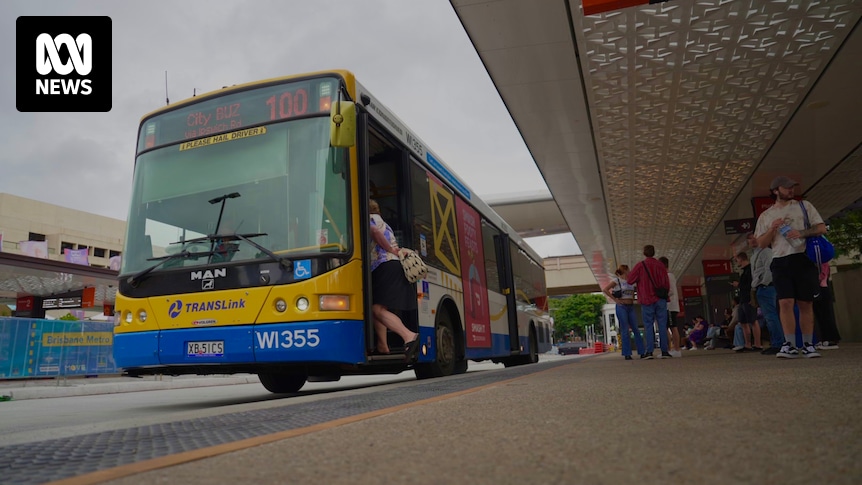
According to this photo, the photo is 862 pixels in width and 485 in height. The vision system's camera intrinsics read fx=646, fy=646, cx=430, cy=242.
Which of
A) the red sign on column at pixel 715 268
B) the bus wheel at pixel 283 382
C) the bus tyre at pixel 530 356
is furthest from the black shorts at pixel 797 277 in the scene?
the red sign on column at pixel 715 268

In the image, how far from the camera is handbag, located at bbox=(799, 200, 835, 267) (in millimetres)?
6516

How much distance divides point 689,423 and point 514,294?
1024 cm

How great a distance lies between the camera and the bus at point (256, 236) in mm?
5879

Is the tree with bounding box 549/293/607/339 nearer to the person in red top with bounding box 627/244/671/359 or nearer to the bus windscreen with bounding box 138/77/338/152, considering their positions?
the person in red top with bounding box 627/244/671/359

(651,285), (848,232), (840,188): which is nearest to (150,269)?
(651,285)

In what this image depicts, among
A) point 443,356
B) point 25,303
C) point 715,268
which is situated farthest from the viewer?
point 715,268

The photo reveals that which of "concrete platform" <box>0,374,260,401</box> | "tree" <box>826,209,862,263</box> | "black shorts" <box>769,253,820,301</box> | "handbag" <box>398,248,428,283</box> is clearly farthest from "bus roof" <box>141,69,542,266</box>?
"tree" <box>826,209,862,263</box>

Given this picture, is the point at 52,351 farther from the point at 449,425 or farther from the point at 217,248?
the point at 449,425

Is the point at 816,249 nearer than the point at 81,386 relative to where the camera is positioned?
Yes

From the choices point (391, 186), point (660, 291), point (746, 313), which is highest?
point (391, 186)

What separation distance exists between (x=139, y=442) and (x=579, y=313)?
322 feet

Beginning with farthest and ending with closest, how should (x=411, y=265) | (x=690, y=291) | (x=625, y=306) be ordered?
(x=690, y=291), (x=625, y=306), (x=411, y=265)

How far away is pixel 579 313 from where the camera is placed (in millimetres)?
97625

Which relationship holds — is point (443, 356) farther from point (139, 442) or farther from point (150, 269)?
point (139, 442)
